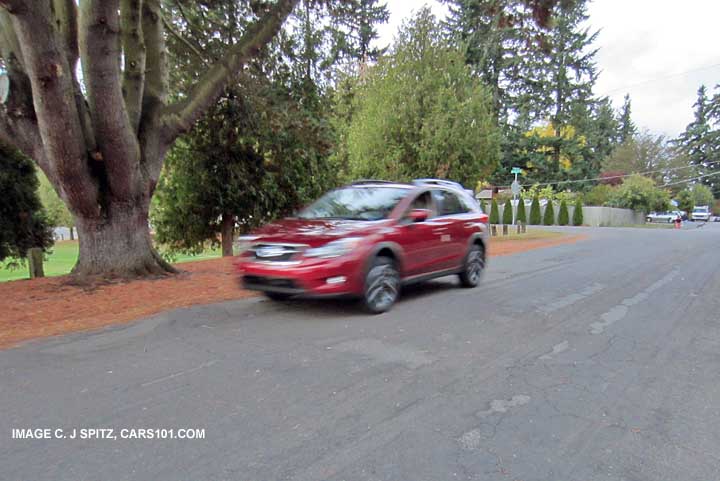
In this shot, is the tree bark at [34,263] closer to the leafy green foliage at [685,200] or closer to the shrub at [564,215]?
the shrub at [564,215]

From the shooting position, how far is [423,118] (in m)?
16.6

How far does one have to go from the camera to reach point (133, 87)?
8.41 meters

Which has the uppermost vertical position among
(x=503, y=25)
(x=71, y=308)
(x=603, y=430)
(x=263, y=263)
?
(x=503, y=25)

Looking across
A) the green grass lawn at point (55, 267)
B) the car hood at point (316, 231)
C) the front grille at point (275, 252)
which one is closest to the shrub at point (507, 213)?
the green grass lawn at point (55, 267)

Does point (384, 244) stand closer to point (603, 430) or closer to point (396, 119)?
point (603, 430)

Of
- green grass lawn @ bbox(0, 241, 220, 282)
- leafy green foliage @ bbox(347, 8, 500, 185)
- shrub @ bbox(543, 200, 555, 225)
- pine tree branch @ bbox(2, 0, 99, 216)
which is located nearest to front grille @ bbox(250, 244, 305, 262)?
pine tree branch @ bbox(2, 0, 99, 216)

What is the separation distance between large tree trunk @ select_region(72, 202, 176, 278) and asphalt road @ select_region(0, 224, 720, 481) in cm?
302

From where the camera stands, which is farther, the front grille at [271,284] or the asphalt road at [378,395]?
the front grille at [271,284]

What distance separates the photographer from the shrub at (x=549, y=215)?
38.6 m

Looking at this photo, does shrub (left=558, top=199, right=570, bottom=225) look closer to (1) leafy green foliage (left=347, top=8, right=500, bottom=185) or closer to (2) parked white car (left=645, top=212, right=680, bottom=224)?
(2) parked white car (left=645, top=212, right=680, bottom=224)

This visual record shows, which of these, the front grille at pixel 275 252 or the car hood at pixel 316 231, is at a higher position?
the car hood at pixel 316 231

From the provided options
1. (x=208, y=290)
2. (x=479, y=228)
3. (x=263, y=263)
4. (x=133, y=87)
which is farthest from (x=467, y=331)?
(x=133, y=87)

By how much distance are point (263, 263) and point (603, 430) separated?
4.10 m

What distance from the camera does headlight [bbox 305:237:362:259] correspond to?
5484mm
